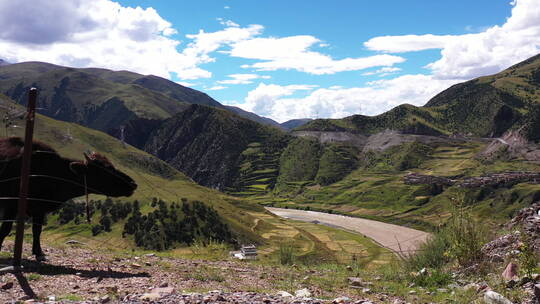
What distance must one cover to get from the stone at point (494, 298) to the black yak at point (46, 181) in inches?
565

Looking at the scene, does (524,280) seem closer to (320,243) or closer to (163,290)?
(163,290)

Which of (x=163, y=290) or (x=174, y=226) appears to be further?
(x=174, y=226)

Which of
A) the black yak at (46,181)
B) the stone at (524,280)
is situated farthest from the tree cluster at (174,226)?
the stone at (524,280)

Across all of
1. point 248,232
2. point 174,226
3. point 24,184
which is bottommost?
point 248,232

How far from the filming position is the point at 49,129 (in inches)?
7347

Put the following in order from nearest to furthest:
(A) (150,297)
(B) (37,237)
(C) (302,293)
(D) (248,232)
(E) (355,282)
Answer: (A) (150,297) < (C) (302,293) < (E) (355,282) < (B) (37,237) < (D) (248,232)

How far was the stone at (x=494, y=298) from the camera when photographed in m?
10.4

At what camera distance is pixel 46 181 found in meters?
16.7

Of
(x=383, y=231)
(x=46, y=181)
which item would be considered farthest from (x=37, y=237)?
(x=383, y=231)

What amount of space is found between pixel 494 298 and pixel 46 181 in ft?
54.3

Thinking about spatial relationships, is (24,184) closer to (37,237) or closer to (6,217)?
(6,217)

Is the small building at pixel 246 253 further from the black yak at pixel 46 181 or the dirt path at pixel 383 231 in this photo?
the dirt path at pixel 383 231

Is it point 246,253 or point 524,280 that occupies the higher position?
point 524,280

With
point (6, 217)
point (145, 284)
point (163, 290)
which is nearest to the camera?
point (163, 290)
